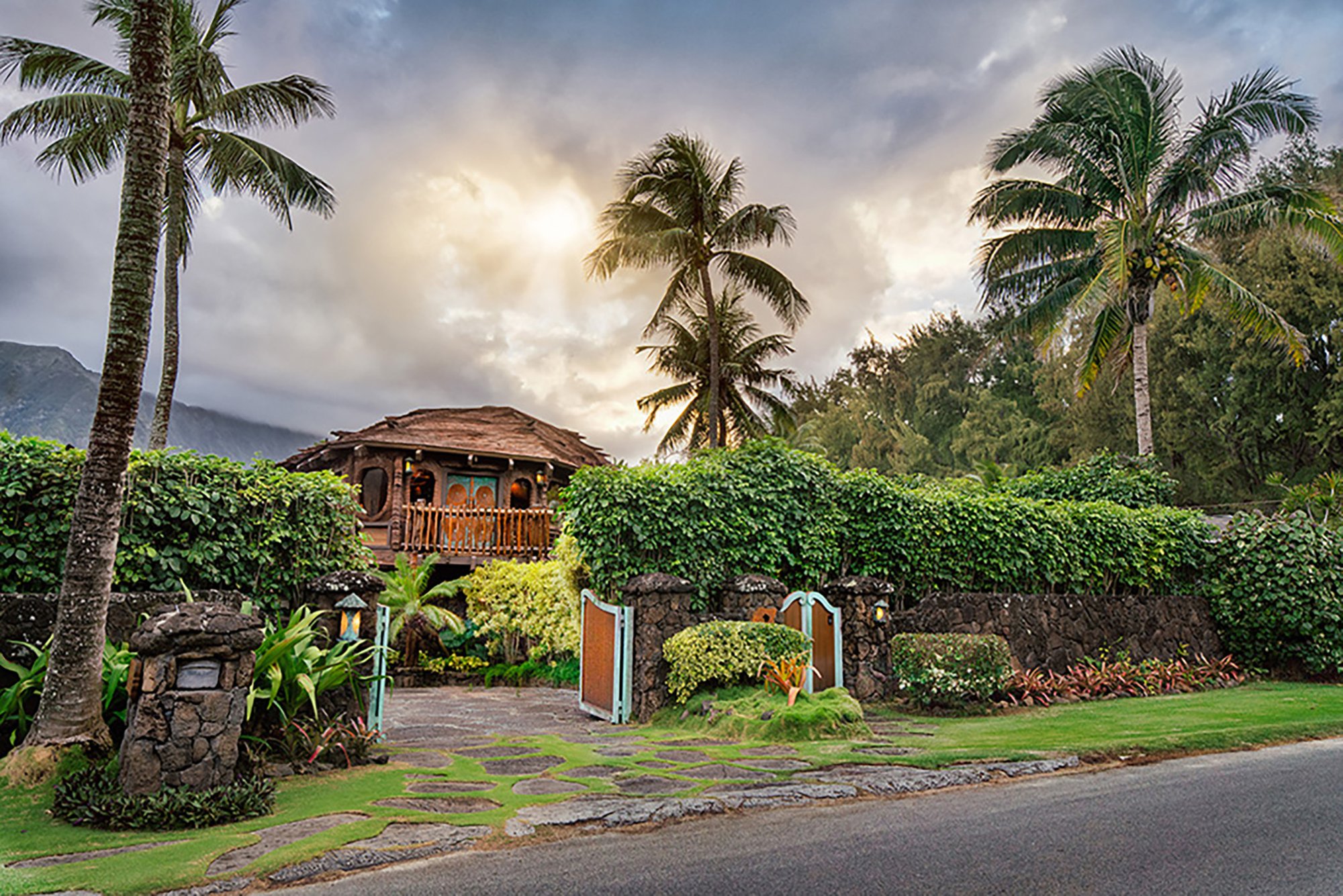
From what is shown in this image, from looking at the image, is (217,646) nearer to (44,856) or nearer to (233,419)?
(44,856)

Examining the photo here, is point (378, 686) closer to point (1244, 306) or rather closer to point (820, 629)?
point (820, 629)

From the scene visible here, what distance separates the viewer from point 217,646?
549cm

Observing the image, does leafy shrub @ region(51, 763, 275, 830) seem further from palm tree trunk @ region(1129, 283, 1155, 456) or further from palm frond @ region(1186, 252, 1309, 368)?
palm frond @ region(1186, 252, 1309, 368)

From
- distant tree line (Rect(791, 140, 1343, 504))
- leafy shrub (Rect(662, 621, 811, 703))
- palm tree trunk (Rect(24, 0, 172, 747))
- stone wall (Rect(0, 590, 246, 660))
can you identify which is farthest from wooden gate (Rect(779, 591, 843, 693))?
distant tree line (Rect(791, 140, 1343, 504))

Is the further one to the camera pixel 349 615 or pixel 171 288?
pixel 171 288

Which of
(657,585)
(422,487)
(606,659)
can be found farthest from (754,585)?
(422,487)

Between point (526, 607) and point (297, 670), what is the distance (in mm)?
8989

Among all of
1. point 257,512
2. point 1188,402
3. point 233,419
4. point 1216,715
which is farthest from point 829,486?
point 233,419

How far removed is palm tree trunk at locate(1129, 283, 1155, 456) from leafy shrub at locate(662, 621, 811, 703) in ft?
41.1

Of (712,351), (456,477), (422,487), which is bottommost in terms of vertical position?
(422,487)

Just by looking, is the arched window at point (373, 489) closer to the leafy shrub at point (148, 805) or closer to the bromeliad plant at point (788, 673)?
the bromeliad plant at point (788, 673)

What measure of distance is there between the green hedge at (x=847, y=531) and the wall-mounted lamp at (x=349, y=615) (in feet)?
11.7

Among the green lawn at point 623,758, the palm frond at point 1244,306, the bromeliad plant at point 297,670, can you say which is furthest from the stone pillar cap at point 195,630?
the palm frond at point 1244,306

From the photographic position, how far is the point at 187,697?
17.4 ft
